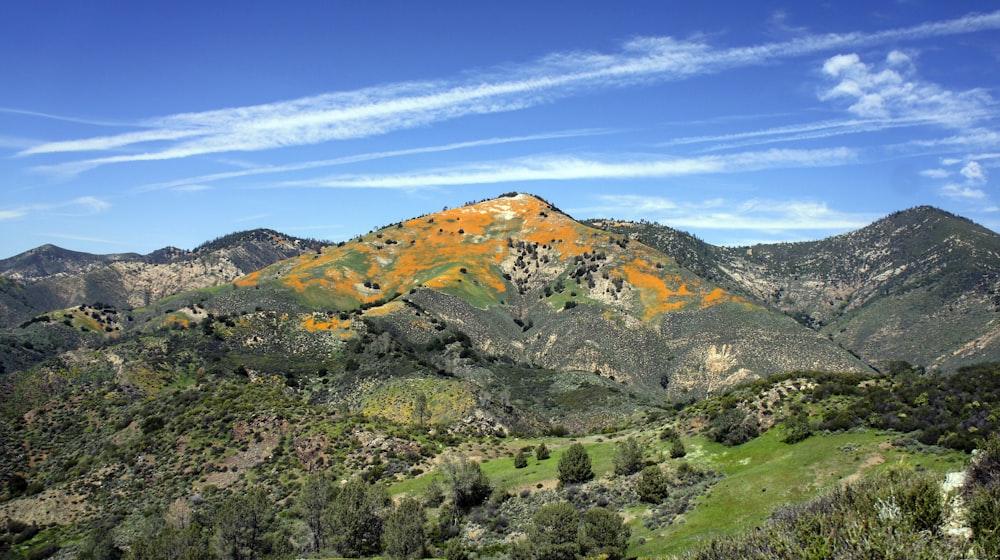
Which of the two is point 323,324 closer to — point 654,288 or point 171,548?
point 171,548

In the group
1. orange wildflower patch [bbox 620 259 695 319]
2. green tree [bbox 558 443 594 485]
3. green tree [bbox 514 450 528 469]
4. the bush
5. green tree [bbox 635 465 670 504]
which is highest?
orange wildflower patch [bbox 620 259 695 319]

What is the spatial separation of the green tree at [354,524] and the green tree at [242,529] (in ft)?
13.1

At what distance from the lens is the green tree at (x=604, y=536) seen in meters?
25.8

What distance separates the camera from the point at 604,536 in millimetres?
26422

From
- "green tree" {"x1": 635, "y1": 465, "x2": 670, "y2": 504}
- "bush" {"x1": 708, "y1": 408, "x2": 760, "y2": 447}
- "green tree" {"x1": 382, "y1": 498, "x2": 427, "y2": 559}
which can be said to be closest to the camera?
"green tree" {"x1": 382, "y1": 498, "x2": 427, "y2": 559}

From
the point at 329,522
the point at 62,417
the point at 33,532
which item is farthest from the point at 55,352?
the point at 329,522

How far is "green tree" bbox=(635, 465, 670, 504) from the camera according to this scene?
31.6m

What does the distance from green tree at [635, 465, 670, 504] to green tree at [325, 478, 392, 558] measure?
579 inches

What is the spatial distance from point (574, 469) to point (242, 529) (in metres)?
19.3

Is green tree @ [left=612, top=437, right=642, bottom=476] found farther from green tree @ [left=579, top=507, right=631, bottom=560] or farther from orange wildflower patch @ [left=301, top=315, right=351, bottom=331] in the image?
orange wildflower patch @ [left=301, top=315, right=351, bottom=331]

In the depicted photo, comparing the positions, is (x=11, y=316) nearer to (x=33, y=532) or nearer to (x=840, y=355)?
(x=33, y=532)

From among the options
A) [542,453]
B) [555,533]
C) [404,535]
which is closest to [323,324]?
[542,453]

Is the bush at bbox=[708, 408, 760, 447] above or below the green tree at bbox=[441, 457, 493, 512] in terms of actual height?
above

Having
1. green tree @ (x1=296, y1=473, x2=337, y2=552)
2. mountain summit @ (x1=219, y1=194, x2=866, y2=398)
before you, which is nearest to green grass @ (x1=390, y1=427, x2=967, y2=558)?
green tree @ (x1=296, y1=473, x2=337, y2=552)
